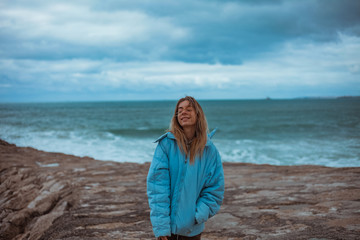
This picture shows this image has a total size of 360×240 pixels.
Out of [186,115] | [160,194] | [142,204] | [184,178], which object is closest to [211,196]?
[184,178]

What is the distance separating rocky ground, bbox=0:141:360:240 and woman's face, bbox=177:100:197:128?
2020 mm

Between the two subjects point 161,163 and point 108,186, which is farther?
point 108,186

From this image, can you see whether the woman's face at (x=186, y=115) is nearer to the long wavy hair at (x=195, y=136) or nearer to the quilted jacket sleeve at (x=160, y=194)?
the long wavy hair at (x=195, y=136)

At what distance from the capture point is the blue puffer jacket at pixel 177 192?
204 cm

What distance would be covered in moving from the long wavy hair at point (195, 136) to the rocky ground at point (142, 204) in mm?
1884

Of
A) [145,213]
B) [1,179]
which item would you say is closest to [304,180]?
[145,213]

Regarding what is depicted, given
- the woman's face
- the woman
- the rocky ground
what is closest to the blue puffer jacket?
the woman

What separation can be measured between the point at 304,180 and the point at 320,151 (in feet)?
30.9

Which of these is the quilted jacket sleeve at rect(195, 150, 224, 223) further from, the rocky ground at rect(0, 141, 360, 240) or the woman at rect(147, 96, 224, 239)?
the rocky ground at rect(0, 141, 360, 240)

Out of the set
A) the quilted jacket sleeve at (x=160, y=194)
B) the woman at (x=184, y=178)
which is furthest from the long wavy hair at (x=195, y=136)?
the quilted jacket sleeve at (x=160, y=194)

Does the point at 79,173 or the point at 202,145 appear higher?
the point at 202,145

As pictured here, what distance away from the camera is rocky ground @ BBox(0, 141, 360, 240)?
3.63m

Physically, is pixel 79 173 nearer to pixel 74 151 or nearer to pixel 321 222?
pixel 321 222

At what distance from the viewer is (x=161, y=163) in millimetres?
2094
